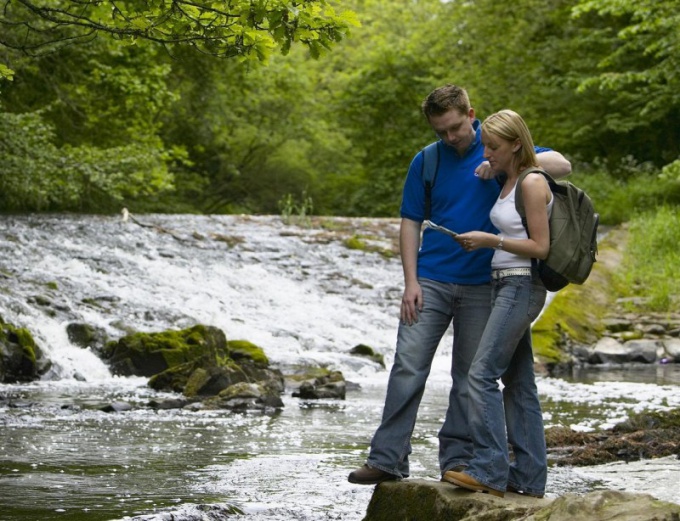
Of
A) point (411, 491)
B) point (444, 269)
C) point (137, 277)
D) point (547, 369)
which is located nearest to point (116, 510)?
point (411, 491)

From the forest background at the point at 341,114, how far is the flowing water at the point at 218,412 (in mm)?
2008

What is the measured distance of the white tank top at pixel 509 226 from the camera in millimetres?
4766

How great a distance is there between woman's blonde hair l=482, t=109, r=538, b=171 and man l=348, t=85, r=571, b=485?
174 millimetres

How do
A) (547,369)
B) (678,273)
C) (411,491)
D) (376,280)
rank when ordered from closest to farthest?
(411,491) < (547,369) < (678,273) < (376,280)

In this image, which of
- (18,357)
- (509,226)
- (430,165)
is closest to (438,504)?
(509,226)

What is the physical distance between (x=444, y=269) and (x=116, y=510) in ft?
6.90

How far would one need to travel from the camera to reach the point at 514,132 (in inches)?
188

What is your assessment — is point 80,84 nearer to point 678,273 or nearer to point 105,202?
point 105,202

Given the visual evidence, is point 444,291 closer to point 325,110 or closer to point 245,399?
point 245,399

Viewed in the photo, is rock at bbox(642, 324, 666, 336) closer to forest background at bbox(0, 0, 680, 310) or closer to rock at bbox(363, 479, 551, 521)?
forest background at bbox(0, 0, 680, 310)

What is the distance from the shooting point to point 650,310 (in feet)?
58.6

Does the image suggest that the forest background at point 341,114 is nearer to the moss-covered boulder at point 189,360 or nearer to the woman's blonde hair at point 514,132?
the moss-covered boulder at point 189,360

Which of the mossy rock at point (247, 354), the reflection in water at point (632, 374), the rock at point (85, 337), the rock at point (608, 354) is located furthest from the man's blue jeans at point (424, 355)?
the rock at point (608, 354)

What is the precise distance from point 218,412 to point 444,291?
17.4 feet
